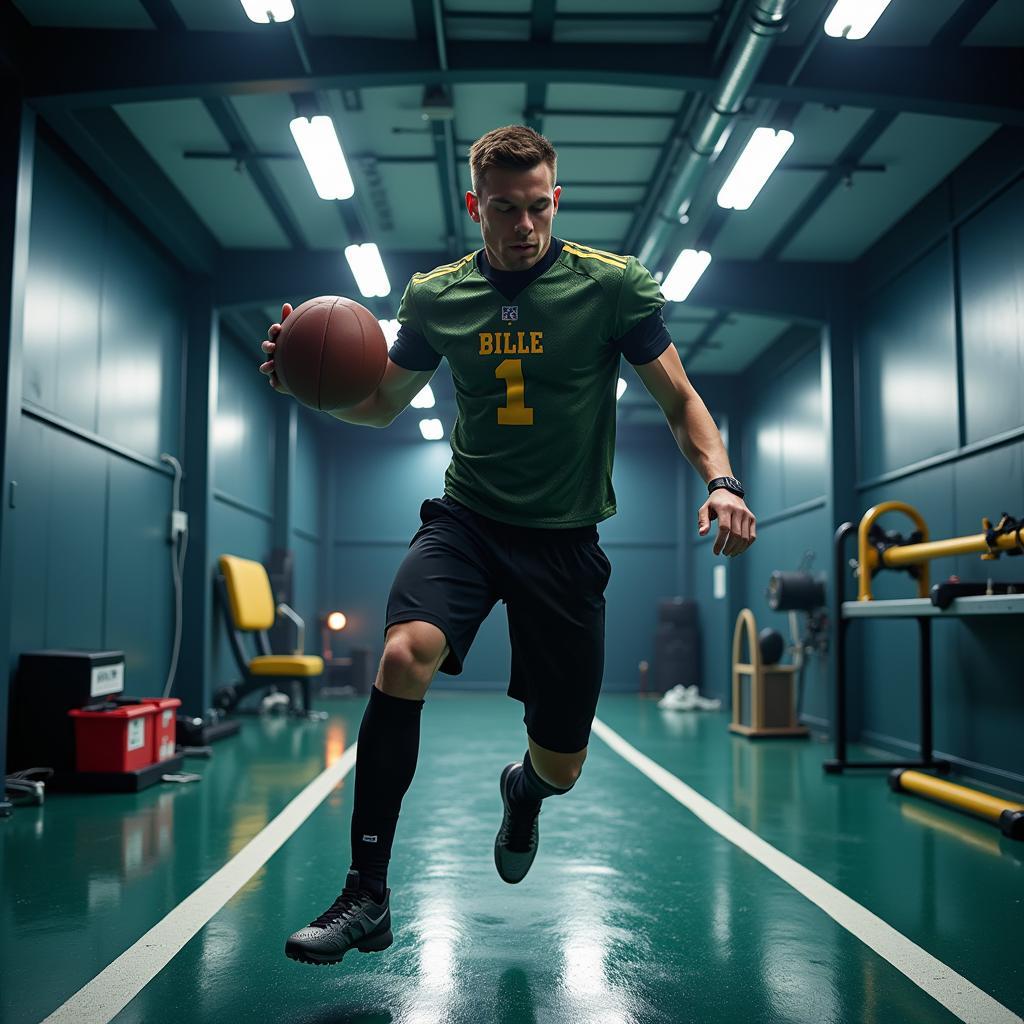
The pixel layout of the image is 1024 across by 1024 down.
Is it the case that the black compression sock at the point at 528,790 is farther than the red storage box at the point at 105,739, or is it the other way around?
the red storage box at the point at 105,739

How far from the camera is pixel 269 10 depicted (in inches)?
172

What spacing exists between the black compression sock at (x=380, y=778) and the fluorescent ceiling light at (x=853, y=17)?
143 inches

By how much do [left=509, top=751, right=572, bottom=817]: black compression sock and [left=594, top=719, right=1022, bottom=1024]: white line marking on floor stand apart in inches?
34.9

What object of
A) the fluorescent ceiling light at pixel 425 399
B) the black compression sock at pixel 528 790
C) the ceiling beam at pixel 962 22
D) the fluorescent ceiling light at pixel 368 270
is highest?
the ceiling beam at pixel 962 22

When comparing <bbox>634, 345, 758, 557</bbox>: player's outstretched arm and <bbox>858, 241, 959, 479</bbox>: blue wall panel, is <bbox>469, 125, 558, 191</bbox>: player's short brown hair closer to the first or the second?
<bbox>634, 345, 758, 557</bbox>: player's outstretched arm

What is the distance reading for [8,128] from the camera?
4875mm

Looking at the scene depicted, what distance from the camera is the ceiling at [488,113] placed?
504cm

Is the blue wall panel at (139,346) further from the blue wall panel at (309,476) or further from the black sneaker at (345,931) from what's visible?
the black sneaker at (345,931)

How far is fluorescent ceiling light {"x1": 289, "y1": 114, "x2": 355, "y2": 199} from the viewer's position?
5.52 metres

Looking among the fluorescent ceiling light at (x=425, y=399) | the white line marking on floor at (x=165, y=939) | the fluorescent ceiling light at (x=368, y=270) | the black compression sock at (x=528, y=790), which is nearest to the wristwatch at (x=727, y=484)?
the black compression sock at (x=528, y=790)

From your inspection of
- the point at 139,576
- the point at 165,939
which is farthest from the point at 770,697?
the point at 165,939

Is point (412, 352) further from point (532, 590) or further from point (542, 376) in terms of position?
point (532, 590)

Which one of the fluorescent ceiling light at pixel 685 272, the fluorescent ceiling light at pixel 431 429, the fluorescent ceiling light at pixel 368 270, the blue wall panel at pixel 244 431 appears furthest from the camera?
the fluorescent ceiling light at pixel 431 429

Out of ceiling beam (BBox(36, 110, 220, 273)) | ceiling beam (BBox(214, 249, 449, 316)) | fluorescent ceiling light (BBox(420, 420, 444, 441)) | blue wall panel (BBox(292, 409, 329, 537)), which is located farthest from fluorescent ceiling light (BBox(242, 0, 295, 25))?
fluorescent ceiling light (BBox(420, 420, 444, 441))
